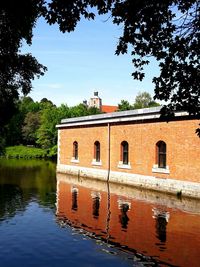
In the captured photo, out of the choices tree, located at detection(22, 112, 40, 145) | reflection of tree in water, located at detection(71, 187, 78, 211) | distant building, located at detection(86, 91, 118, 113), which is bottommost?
reflection of tree in water, located at detection(71, 187, 78, 211)

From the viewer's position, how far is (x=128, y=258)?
10984 millimetres

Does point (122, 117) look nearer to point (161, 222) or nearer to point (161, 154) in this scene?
point (161, 154)

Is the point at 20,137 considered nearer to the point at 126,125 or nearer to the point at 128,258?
the point at 126,125

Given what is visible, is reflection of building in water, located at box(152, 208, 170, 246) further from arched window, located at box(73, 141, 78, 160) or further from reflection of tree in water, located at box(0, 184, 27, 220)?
arched window, located at box(73, 141, 78, 160)

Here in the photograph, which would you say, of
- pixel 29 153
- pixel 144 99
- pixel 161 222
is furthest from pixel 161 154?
pixel 144 99

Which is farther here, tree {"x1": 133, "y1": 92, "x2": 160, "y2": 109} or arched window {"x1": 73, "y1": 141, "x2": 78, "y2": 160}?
tree {"x1": 133, "y1": 92, "x2": 160, "y2": 109}

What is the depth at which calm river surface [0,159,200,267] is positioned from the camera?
10961 mm

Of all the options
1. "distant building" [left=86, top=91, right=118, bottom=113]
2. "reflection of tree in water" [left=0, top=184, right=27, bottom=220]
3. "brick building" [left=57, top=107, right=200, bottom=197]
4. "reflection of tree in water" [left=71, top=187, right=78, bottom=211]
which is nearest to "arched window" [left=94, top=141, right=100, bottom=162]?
"brick building" [left=57, top=107, right=200, bottom=197]

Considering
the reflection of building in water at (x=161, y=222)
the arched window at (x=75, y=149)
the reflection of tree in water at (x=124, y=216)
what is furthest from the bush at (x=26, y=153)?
the reflection of building in water at (x=161, y=222)

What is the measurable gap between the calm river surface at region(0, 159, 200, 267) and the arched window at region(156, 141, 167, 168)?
89.6 inches

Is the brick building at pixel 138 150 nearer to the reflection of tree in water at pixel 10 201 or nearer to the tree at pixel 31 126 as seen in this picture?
the reflection of tree in water at pixel 10 201

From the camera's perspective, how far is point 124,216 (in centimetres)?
1634

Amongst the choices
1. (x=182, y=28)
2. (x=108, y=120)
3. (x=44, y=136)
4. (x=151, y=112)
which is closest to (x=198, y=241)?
(x=182, y=28)

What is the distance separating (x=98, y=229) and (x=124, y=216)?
2339 mm
